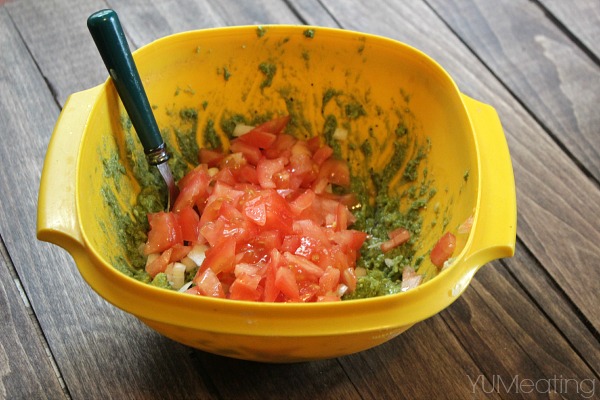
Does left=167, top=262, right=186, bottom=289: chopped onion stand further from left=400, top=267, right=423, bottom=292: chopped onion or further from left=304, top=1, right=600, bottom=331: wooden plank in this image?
left=304, top=1, right=600, bottom=331: wooden plank

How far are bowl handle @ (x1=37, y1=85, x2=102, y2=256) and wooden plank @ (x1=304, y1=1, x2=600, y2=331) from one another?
0.81 meters

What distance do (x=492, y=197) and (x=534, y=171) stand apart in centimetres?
51

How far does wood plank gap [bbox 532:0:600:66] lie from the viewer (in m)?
1.75

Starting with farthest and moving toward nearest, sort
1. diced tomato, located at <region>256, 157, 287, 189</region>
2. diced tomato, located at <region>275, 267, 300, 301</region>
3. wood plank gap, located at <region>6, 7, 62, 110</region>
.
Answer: wood plank gap, located at <region>6, 7, 62, 110</region>
diced tomato, located at <region>256, 157, 287, 189</region>
diced tomato, located at <region>275, 267, 300, 301</region>

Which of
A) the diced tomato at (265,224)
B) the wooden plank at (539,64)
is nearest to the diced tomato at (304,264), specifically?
the diced tomato at (265,224)

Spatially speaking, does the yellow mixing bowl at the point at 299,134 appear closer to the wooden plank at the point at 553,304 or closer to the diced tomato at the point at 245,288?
the diced tomato at the point at 245,288

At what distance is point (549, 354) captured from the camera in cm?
125

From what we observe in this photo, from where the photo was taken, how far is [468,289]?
4.40ft

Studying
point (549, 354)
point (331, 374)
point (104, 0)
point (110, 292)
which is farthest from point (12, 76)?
point (549, 354)

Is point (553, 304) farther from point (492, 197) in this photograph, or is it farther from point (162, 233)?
point (162, 233)

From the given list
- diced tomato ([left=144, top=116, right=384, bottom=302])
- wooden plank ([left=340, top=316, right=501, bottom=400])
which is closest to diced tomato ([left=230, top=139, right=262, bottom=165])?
diced tomato ([left=144, top=116, right=384, bottom=302])

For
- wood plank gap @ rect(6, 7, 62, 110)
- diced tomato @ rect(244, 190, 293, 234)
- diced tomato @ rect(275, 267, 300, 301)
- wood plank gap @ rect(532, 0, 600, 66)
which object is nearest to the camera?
diced tomato @ rect(275, 267, 300, 301)

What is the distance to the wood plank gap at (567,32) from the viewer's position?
5.74 ft

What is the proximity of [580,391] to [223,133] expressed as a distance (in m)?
0.82
